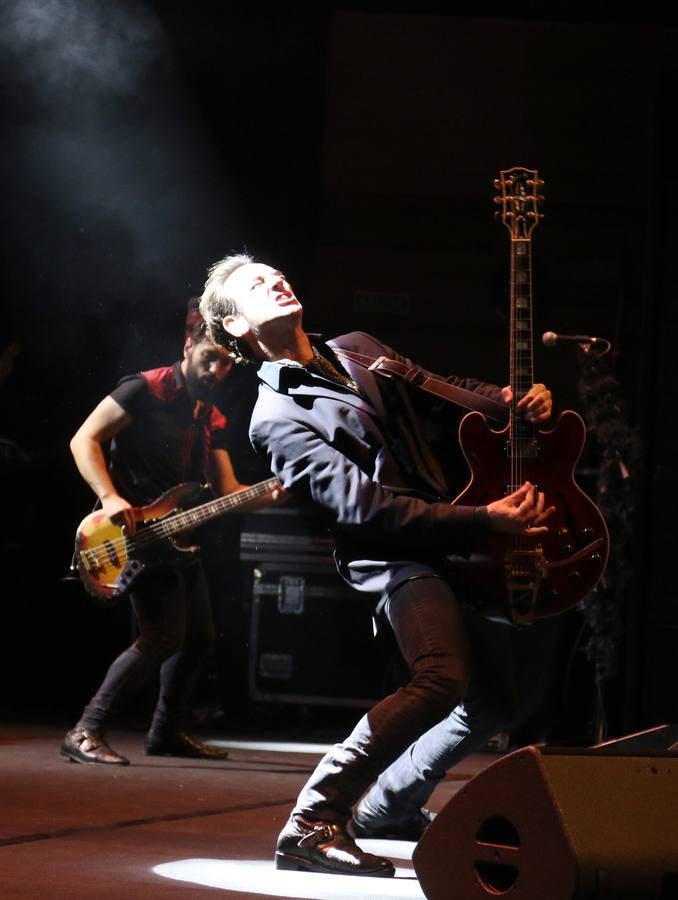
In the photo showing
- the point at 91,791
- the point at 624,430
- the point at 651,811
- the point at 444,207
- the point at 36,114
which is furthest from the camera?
the point at 444,207

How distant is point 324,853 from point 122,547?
2788 mm

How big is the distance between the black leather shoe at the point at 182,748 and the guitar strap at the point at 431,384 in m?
2.70

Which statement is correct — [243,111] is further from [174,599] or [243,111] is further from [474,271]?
[174,599]

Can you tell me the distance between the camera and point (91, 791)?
4609 mm

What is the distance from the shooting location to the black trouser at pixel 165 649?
555 centimetres

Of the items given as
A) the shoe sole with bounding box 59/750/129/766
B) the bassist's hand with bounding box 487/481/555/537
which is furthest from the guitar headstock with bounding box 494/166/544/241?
the shoe sole with bounding box 59/750/129/766

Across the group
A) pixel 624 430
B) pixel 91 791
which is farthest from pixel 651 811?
pixel 624 430

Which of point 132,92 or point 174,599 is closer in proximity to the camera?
point 174,599

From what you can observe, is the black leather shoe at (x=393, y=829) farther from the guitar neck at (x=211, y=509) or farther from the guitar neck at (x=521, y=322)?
the guitar neck at (x=211, y=509)

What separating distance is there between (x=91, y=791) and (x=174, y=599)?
121 centimetres

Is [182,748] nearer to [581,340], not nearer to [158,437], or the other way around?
[158,437]

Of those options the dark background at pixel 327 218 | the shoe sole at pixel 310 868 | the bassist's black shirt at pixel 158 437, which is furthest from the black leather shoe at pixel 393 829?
the dark background at pixel 327 218

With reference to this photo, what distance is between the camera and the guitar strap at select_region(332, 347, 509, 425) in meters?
3.57

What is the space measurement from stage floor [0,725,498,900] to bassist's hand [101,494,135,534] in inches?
39.0
